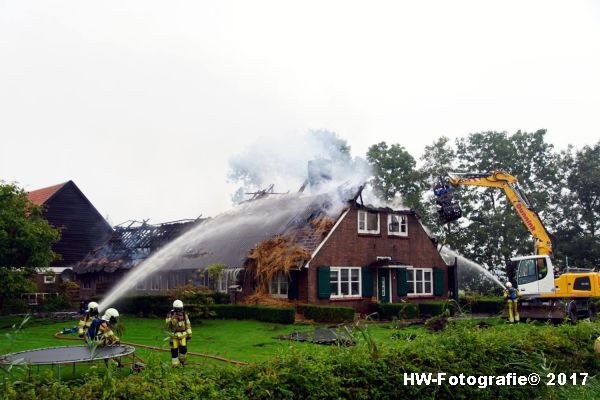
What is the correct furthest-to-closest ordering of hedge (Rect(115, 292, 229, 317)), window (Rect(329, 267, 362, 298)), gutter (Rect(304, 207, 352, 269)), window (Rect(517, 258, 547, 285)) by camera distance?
1. window (Rect(329, 267, 362, 298))
2. hedge (Rect(115, 292, 229, 317))
3. gutter (Rect(304, 207, 352, 269))
4. window (Rect(517, 258, 547, 285))

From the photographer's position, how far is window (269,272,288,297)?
30.4m

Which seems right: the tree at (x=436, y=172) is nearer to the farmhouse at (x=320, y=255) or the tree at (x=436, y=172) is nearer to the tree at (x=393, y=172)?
the tree at (x=393, y=172)

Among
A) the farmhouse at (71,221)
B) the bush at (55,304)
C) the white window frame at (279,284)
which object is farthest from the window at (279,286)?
the farmhouse at (71,221)

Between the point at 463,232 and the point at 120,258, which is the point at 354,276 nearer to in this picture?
the point at 120,258

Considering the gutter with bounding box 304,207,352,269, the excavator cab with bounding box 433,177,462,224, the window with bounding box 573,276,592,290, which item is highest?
the excavator cab with bounding box 433,177,462,224

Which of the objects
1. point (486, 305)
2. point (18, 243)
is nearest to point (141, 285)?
point (18, 243)

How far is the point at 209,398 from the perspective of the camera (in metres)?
6.89

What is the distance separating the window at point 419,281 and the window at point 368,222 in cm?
366

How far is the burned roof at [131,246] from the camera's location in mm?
39222

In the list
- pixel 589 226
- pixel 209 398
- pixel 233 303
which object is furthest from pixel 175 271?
pixel 589 226

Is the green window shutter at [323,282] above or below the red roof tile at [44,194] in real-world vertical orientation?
below

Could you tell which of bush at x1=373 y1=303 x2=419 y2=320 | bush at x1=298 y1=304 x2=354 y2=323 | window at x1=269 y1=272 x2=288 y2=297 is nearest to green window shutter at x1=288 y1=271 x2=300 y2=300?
window at x1=269 y1=272 x2=288 y2=297

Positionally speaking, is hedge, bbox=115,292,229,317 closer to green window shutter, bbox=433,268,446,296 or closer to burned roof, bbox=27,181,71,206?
green window shutter, bbox=433,268,446,296

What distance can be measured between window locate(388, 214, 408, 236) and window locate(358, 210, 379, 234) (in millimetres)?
1089
